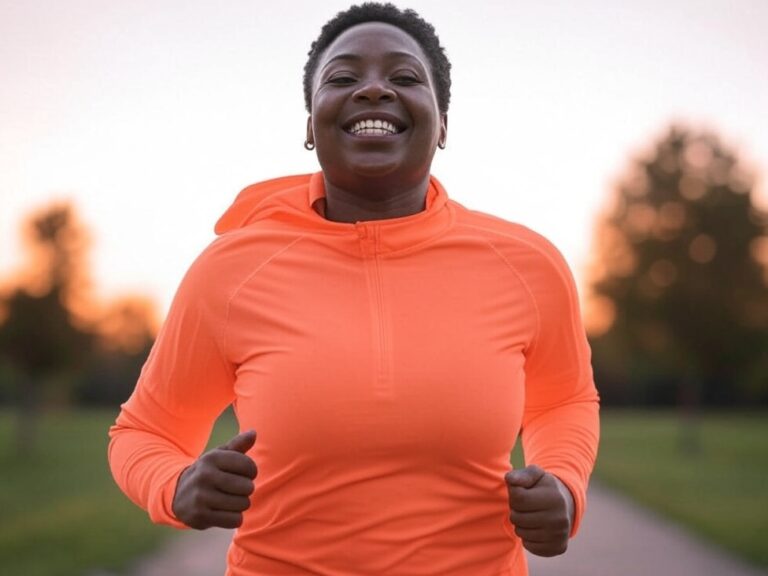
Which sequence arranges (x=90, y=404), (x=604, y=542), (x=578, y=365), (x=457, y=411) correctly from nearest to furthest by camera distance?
(x=457, y=411) < (x=578, y=365) < (x=604, y=542) < (x=90, y=404)

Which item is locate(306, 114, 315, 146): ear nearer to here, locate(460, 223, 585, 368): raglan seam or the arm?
locate(460, 223, 585, 368): raglan seam

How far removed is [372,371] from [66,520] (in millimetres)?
11082

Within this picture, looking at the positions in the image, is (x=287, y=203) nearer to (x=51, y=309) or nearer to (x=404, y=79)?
(x=404, y=79)

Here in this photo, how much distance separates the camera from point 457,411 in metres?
2.10

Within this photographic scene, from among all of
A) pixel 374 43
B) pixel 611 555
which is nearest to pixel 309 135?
pixel 374 43

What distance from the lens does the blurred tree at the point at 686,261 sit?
24.4 m

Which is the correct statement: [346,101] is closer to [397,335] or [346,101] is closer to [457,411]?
[397,335]

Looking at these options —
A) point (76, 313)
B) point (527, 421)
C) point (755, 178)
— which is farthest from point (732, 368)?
point (527, 421)

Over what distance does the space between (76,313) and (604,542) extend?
17.3 metres

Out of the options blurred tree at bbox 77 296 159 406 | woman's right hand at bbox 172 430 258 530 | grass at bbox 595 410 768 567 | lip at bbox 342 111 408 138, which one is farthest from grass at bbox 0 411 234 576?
blurred tree at bbox 77 296 159 406

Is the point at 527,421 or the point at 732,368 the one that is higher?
the point at 527,421

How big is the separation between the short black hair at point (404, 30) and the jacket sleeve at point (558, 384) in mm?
497

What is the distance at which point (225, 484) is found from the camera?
1.97 m

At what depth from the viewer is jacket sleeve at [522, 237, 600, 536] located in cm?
234
